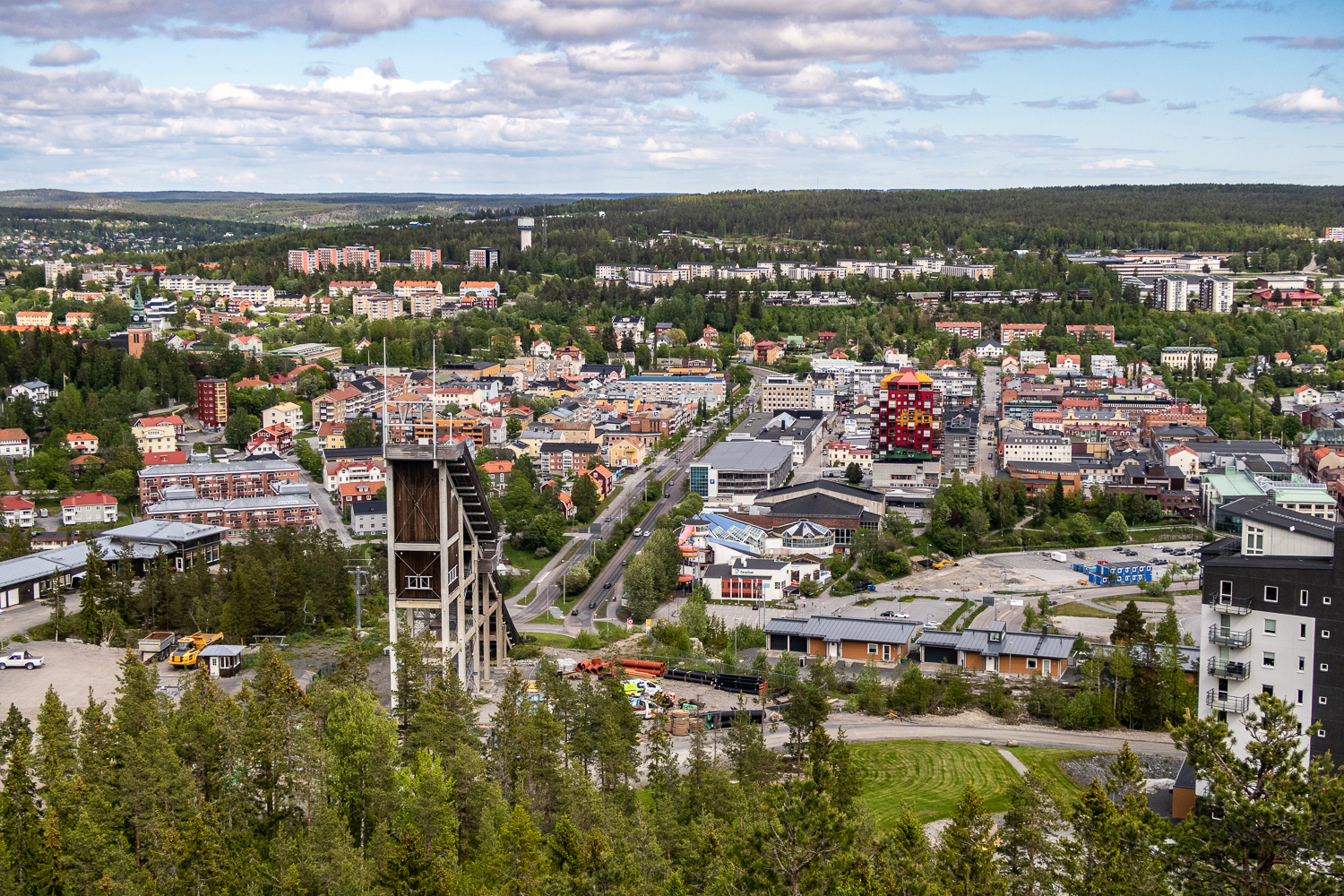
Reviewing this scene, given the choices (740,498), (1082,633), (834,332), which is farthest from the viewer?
(834,332)

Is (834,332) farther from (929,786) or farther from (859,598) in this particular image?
(929,786)

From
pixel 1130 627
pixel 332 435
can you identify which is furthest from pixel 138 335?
pixel 1130 627

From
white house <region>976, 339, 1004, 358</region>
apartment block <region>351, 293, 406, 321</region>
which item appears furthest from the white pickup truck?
white house <region>976, 339, 1004, 358</region>

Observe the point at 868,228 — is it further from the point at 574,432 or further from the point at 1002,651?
the point at 1002,651

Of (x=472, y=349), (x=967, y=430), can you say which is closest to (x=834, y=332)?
(x=472, y=349)

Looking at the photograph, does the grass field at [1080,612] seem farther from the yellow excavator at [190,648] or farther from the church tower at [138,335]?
the church tower at [138,335]

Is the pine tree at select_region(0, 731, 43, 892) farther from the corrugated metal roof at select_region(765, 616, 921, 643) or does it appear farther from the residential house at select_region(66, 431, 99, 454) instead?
the residential house at select_region(66, 431, 99, 454)
